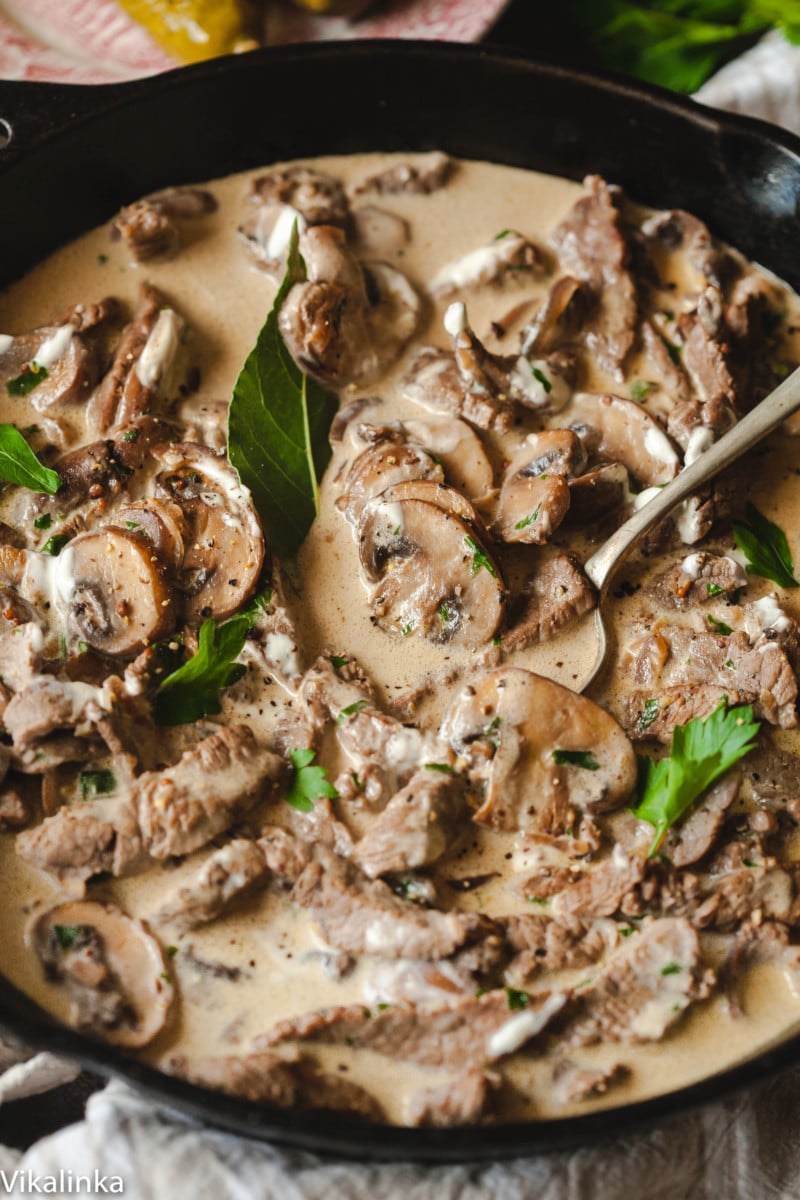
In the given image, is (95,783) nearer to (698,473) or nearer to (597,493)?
(597,493)

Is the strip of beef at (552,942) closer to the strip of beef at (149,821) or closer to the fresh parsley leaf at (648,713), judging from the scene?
the fresh parsley leaf at (648,713)

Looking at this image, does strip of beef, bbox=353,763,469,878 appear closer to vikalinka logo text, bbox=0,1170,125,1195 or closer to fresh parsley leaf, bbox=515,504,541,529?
fresh parsley leaf, bbox=515,504,541,529

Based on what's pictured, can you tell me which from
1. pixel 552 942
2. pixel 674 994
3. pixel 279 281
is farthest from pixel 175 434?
pixel 674 994

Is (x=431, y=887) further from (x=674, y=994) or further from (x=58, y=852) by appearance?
(x=58, y=852)

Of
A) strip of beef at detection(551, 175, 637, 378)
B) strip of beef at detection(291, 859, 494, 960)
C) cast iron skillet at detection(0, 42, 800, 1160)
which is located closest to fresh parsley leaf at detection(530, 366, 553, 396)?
strip of beef at detection(551, 175, 637, 378)

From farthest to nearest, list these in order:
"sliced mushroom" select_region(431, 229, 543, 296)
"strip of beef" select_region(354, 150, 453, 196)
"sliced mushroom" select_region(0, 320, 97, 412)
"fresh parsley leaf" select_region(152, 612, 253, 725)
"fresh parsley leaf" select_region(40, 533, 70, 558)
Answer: "strip of beef" select_region(354, 150, 453, 196) < "sliced mushroom" select_region(431, 229, 543, 296) < "sliced mushroom" select_region(0, 320, 97, 412) < "fresh parsley leaf" select_region(40, 533, 70, 558) < "fresh parsley leaf" select_region(152, 612, 253, 725)

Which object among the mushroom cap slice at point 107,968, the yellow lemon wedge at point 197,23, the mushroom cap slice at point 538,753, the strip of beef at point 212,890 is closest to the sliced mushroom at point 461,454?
the mushroom cap slice at point 538,753

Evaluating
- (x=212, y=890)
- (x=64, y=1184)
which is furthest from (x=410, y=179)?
(x=64, y=1184)
